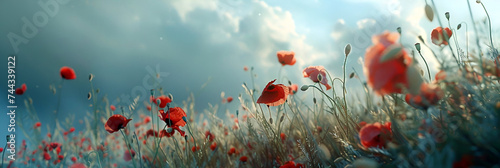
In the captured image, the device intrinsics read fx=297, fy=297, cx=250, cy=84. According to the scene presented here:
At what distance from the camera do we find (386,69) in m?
0.68

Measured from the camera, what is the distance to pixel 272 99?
151cm

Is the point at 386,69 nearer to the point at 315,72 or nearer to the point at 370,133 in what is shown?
the point at 370,133

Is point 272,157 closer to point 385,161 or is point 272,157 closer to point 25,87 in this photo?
point 385,161

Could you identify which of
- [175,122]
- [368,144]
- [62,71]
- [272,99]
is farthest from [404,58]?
[62,71]

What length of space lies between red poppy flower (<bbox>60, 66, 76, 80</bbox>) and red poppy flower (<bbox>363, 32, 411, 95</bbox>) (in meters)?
2.75

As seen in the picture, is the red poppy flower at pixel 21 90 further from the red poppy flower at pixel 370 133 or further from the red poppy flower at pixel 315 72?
the red poppy flower at pixel 370 133

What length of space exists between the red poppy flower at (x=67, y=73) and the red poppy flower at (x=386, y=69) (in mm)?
2746

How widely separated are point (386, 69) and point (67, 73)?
9.19ft

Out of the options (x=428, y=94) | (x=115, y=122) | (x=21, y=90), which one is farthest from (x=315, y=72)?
(x=21, y=90)

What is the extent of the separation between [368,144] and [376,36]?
1.16 ft

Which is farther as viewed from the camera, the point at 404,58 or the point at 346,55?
the point at 346,55

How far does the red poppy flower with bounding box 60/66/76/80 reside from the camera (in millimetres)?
2662

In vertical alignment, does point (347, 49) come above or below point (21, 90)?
below

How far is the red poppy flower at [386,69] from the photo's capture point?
673mm
